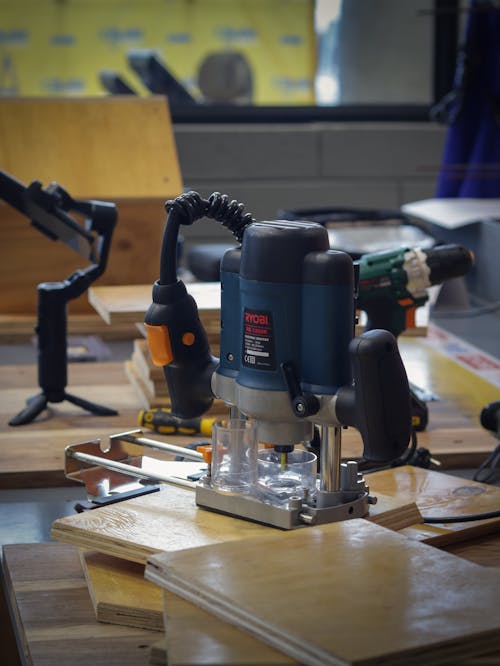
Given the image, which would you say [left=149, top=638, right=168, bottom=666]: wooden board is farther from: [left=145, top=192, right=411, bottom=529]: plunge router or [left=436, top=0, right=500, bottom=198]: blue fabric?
[left=436, top=0, right=500, bottom=198]: blue fabric

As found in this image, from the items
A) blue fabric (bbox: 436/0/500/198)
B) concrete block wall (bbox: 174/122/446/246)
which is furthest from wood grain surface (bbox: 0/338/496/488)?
concrete block wall (bbox: 174/122/446/246)

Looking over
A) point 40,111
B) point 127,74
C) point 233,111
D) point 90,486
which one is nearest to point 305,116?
point 233,111

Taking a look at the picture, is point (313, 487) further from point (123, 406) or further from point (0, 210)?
point (0, 210)

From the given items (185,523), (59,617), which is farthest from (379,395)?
(59,617)

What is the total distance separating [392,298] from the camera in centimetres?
172

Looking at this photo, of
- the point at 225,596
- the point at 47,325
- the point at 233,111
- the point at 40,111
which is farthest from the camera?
the point at 233,111

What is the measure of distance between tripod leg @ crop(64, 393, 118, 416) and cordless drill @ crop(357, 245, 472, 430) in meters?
0.52

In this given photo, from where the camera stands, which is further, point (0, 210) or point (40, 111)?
point (40, 111)

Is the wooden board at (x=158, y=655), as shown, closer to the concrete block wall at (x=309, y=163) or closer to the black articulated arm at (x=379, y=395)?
the black articulated arm at (x=379, y=395)

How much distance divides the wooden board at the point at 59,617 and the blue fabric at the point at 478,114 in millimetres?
2679

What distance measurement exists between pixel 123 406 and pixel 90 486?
688 millimetres

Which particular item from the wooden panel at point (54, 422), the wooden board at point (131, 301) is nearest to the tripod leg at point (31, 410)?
the wooden panel at point (54, 422)

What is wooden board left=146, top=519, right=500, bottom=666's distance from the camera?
0.85 meters

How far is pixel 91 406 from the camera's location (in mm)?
1982
